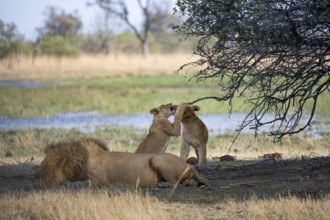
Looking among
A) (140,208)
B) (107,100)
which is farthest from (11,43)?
(140,208)

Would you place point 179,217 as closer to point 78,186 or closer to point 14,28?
point 78,186

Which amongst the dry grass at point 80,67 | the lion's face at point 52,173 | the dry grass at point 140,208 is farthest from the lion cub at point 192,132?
the dry grass at point 80,67

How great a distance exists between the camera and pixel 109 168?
923 centimetres

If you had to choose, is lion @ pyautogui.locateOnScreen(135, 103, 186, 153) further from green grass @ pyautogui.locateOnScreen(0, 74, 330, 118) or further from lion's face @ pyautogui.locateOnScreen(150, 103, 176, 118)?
green grass @ pyautogui.locateOnScreen(0, 74, 330, 118)

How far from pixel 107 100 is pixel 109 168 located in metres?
15.7

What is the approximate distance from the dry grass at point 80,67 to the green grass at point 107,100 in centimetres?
376

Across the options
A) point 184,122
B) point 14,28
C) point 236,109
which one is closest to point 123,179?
point 184,122

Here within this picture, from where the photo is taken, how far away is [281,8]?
904cm

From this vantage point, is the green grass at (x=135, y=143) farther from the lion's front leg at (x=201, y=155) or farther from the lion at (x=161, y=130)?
the lion at (x=161, y=130)

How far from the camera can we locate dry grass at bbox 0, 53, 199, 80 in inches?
1344

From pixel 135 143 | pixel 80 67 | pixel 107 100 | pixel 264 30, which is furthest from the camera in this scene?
pixel 80 67

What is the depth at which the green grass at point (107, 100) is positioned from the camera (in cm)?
2192

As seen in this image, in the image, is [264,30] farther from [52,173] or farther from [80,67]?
[80,67]

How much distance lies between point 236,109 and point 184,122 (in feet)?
34.6
